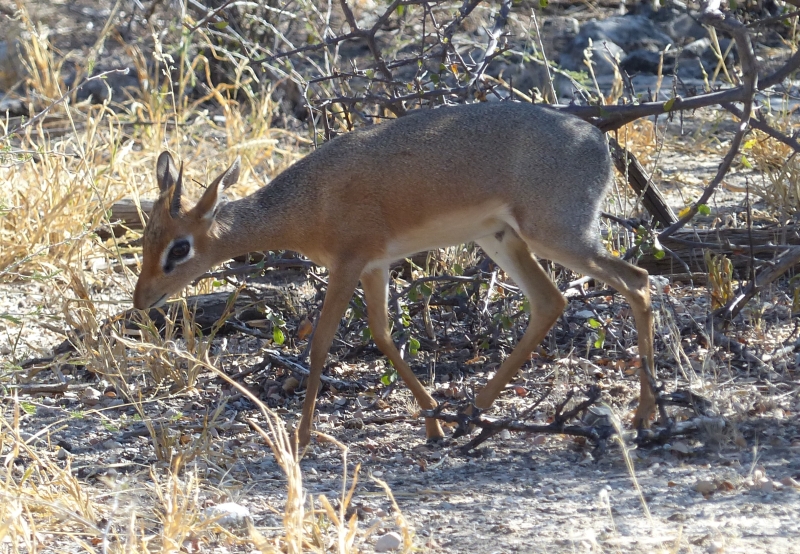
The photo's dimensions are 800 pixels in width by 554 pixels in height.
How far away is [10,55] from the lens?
1191 centimetres

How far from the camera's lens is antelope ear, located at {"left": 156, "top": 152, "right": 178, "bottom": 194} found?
5168 millimetres

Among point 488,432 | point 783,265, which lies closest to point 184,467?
point 488,432

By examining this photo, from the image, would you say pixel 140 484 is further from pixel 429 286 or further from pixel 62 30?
pixel 62 30

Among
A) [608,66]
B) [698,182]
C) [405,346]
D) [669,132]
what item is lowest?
[405,346]

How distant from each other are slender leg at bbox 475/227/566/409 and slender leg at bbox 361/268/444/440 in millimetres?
287

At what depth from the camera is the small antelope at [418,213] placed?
4.80 metres

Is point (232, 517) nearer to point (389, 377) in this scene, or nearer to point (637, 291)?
point (389, 377)

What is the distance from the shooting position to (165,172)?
522cm

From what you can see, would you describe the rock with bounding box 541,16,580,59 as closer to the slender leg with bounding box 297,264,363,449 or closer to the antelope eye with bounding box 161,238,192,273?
the slender leg with bounding box 297,264,363,449

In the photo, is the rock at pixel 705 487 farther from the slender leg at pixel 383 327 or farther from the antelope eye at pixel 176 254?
the antelope eye at pixel 176 254

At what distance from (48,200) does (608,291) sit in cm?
406

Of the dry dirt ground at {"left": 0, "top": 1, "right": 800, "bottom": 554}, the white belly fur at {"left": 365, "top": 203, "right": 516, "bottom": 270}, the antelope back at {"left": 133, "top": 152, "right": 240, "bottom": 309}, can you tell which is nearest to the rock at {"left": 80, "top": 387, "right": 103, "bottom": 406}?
the dry dirt ground at {"left": 0, "top": 1, "right": 800, "bottom": 554}

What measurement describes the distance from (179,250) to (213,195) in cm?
33

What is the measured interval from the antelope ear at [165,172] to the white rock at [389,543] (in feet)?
7.86
